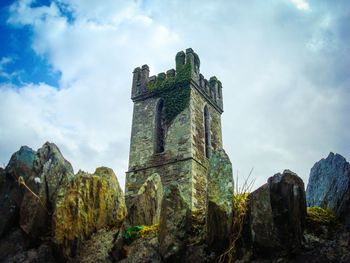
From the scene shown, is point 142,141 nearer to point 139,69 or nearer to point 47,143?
point 139,69

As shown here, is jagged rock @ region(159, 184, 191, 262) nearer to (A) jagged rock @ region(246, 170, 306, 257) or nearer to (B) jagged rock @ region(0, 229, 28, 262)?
(A) jagged rock @ region(246, 170, 306, 257)

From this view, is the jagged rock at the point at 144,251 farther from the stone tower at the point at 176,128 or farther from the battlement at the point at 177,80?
the battlement at the point at 177,80

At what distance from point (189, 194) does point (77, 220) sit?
9.83 meters

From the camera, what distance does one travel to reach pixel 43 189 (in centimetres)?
442

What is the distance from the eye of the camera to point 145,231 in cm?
376

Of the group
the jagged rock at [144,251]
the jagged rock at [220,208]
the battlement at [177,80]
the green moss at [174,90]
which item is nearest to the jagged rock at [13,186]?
the jagged rock at [144,251]

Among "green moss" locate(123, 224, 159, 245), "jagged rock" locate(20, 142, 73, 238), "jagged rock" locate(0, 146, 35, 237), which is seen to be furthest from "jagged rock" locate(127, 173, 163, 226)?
"jagged rock" locate(0, 146, 35, 237)

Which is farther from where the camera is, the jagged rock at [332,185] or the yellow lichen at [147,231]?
the yellow lichen at [147,231]

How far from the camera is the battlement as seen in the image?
16.8 meters

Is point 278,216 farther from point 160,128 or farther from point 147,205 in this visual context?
point 160,128

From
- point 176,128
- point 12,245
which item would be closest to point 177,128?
point 176,128

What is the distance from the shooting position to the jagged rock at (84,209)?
12.6 feet

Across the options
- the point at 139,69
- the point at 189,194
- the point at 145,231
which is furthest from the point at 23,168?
the point at 139,69

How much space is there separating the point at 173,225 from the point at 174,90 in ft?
45.3
